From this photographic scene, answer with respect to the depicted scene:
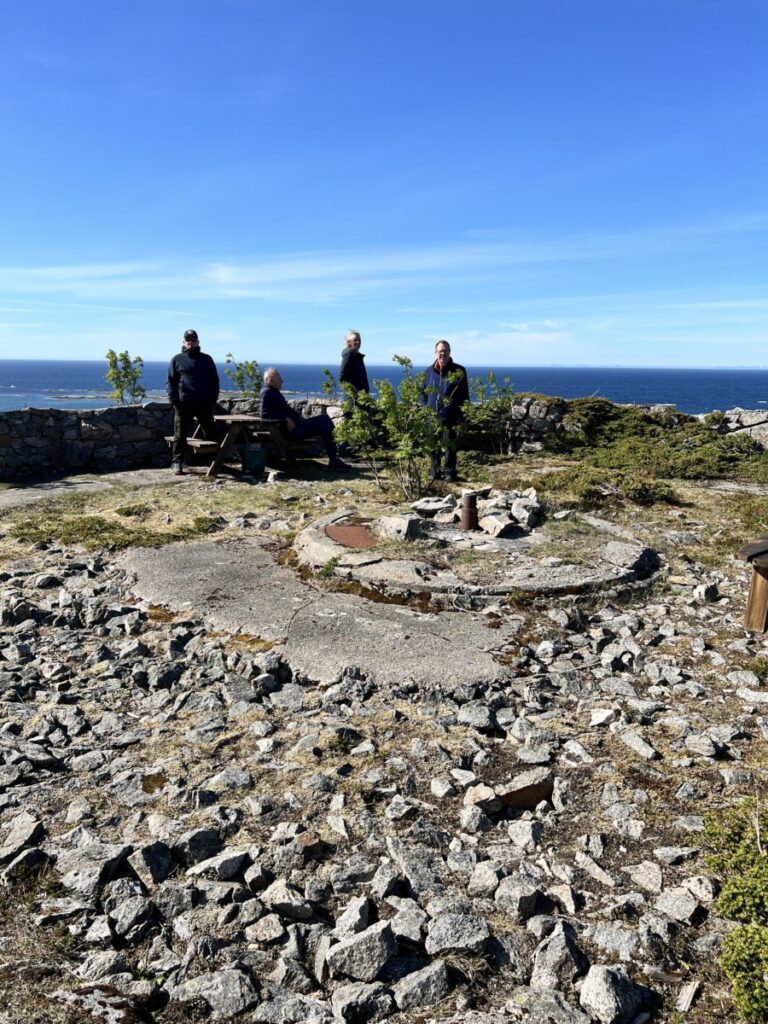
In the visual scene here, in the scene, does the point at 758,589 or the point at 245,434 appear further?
the point at 245,434

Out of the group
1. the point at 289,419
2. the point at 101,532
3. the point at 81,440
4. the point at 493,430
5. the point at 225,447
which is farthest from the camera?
the point at 493,430

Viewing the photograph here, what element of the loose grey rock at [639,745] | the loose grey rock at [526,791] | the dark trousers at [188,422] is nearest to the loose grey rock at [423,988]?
the loose grey rock at [526,791]

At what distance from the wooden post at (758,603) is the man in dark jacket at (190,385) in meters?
7.91

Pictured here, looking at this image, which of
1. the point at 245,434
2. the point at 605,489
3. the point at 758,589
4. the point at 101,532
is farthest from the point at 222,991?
the point at 245,434

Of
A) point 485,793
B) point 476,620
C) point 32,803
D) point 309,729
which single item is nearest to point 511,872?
point 485,793

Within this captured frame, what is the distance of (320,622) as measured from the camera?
5.33m

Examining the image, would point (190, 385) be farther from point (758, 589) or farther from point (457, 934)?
point (457, 934)

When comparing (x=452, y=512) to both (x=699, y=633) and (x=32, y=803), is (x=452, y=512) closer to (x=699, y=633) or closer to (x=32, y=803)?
(x=699, y=633)

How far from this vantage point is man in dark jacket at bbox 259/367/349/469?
11.0 m

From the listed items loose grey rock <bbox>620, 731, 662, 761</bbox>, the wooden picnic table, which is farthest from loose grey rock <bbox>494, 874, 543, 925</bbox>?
the wooden picnic table

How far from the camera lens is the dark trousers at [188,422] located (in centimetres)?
1066

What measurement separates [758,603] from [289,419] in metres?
7.53

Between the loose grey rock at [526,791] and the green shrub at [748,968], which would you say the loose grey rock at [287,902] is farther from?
the green shrub at [748,968]

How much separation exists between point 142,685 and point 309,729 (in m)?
1.30
